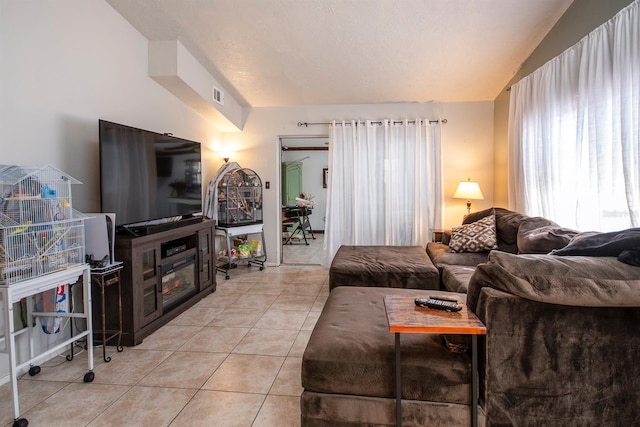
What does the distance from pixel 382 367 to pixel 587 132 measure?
2196mm

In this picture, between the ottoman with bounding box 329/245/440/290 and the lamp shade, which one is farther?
the lamp shade

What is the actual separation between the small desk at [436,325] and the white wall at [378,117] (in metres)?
3.60

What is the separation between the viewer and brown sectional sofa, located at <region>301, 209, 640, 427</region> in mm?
1248

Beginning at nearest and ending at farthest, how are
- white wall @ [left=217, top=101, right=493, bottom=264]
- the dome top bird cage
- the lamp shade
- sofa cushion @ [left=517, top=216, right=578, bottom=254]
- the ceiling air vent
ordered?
sofa cushion @ [left=517, top=216, right=578, bottom=254] < the ceiling air vent < the lamp shade < the dome top bird cage < white wall @ [left=217, top=101, right=493, bottom=264]

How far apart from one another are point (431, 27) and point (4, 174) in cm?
316

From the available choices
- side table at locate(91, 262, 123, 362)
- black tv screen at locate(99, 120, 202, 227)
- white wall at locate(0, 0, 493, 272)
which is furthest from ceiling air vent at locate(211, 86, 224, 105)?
side table at locate(91, 262, 123, 362)

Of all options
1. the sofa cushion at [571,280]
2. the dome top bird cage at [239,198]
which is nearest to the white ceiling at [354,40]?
the dome top bird cage at [239,198]

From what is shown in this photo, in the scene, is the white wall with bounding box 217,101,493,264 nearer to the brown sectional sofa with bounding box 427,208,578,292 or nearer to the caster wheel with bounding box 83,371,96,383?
the brown sectional sofa with bounding box 427,208,578,292

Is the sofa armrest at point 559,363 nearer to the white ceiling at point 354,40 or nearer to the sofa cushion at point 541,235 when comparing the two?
the sofa cushion at point 541,235

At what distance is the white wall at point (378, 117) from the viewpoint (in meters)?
4.62

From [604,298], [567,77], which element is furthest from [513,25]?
[604,298]

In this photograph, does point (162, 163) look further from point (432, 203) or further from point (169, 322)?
point (432, 203)

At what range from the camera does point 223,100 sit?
414 cm

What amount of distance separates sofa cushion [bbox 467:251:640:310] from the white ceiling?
7.20 feet
